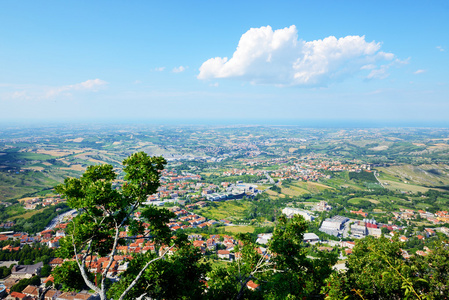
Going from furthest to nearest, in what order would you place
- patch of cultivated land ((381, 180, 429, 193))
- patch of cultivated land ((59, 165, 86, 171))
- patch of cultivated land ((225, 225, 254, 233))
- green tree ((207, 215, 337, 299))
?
patch of cultivated land ((59, 165, 86, 171)) → patch of cultivated land ((381, 180, 429, 193)) → patch of cultivated land ((225, 225, 254, 233)) → green tree ((207, 215, 337, 299))

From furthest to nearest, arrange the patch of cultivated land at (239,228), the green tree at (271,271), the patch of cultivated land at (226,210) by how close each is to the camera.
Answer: the patch of cultivated land at (226,210) < the patch of cultivated land at (239,228) < the green tree at (271,271)

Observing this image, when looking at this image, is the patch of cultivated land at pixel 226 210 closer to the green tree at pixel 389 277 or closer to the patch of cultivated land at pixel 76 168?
the green tree at pixel 389 277

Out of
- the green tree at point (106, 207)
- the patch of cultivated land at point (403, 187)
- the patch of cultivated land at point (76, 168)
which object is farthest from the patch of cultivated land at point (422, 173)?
the patch of cultivated land at point (76, 168)

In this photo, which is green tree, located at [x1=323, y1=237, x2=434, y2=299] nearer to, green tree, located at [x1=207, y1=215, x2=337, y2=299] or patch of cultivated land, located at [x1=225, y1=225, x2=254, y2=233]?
green tree, located at [x1=207, y1=215, x2=337, y2=299]

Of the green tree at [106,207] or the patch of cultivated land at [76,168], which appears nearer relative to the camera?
the green tree at [106,207]

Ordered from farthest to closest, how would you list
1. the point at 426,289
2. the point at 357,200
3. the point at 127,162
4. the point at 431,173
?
the point at 431,173 → the point at 357,200 → the point at 426,289 → the point at 127,162

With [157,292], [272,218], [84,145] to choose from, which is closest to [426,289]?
[157,292]

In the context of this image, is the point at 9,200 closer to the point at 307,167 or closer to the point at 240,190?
the point at 240,190

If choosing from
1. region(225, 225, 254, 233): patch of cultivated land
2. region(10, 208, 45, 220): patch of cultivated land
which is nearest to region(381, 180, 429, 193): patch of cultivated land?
region(225, 225, 254, 233): patch of cultivated land

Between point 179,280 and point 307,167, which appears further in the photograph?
point 307,167

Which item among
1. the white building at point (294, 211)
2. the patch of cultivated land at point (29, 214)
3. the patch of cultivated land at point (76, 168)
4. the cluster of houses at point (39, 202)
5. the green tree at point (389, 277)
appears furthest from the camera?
the patch of cultivated land at point (76, 168)

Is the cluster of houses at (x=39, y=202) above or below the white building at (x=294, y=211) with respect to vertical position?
above
